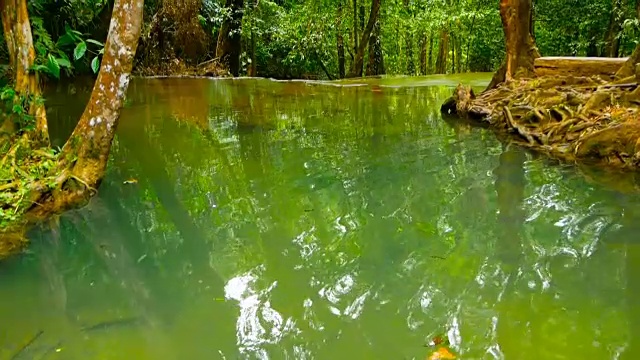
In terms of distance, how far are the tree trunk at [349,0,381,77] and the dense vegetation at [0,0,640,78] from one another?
0.04 metres

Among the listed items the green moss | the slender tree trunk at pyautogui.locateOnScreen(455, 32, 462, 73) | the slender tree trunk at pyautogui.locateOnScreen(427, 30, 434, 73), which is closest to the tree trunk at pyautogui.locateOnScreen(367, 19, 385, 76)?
the slender tree trunk at pyautogui.locateOnScreen(455, 32, 462, 73)

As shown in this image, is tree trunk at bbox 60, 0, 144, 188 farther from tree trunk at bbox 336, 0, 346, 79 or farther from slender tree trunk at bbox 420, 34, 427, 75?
slender tree trunk at bbox 420, 34, 427, 75

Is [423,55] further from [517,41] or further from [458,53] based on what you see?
[517,41]

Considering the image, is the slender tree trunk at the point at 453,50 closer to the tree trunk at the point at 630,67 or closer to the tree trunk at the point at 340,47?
the tree trunk at the point at 340,47

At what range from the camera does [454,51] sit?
89.4 feet

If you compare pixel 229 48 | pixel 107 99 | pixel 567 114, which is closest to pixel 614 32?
pixel 567 114

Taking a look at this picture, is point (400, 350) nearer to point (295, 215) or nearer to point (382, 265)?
point (382, 265)

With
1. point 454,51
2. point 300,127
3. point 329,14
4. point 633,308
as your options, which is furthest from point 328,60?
point 633,308

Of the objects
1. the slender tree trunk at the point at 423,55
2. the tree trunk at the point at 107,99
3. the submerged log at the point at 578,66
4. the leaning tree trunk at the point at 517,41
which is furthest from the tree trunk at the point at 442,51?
the tree trunk at the point at 107,99

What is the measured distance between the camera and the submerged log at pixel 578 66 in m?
9.61

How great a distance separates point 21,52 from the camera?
17.8 feet

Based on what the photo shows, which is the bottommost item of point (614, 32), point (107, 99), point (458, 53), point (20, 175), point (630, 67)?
point (20, 175)

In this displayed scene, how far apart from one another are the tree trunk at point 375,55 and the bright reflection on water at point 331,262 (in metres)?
14.7

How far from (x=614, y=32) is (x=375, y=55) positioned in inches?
338
